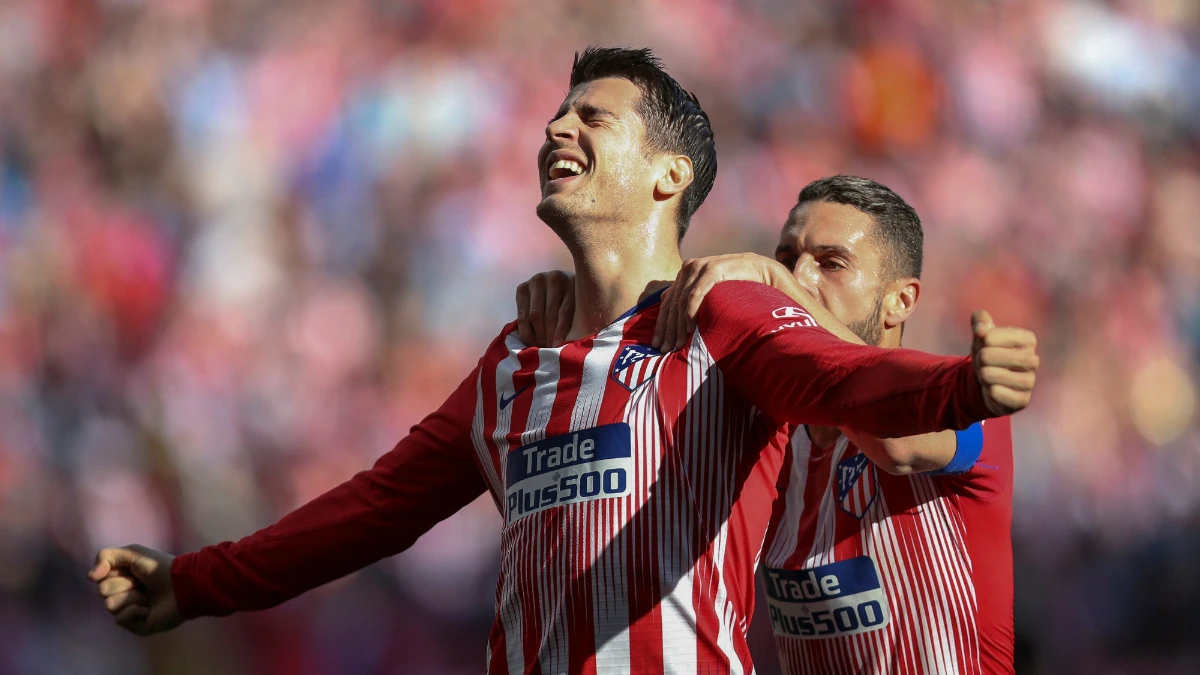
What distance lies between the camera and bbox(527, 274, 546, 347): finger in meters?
2.68

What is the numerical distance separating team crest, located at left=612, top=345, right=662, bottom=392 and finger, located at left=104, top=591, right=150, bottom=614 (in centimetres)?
123

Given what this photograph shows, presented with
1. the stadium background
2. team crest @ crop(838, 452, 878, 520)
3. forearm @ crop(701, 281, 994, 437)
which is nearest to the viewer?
forearm @ crop(701, 281, 994, 437)

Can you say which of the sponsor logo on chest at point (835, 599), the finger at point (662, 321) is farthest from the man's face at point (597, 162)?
the sponsor logo on chest at point (835, 599)

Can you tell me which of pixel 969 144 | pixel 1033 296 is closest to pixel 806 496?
pixel 1033 296

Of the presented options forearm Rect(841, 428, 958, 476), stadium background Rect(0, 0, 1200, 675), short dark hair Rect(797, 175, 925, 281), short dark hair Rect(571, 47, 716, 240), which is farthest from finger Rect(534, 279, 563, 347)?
stadium background Rect(0, 0, 1200, 675)

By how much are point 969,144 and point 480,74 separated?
3017 millimetres

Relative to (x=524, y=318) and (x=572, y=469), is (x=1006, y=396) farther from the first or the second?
(x=524, y=318)

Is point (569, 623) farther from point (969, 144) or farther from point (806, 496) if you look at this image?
point (969, 144)

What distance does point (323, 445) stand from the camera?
18.6 feet

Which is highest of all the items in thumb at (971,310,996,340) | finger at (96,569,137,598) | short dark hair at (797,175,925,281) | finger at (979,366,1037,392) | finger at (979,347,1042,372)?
short dark hair at (797,175,925,281)

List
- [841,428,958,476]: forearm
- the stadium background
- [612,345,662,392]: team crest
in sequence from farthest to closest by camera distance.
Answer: the stadium background → [841,428,958,476]: forearm → [612,345,662,392]: team crest

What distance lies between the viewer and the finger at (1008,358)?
1.46 metres

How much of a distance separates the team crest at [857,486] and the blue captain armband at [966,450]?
27 cm

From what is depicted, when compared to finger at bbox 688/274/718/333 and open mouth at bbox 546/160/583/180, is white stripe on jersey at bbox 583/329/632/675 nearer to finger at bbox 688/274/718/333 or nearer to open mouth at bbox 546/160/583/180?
finger at bbox 688/274/718/333
